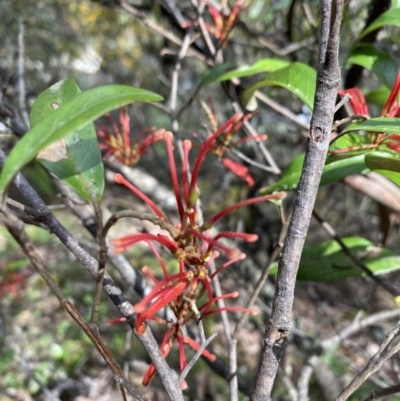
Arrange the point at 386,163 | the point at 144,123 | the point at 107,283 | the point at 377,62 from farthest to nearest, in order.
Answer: the point at 144,123 → the point at 377,62 → the point at 386,163 → the point at 107,283

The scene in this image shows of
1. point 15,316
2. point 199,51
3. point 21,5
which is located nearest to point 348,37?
point 199,51

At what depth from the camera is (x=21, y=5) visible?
1998mm

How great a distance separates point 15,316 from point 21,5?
7.03 feet

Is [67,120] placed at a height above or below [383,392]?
Answer: above

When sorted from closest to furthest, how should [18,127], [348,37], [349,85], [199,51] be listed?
[18,127], [349,85], [199,51], [348,37]

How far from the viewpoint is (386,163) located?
0.64m

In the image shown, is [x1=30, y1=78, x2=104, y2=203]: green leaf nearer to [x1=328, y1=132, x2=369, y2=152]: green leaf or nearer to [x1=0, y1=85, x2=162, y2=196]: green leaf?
[x1=0, y1=85, x2=162, y2=196]: green leaf

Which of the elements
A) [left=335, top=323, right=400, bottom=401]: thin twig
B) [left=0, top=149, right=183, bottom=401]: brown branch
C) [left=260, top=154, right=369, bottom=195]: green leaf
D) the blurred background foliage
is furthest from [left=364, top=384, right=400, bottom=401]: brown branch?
the blurred background foliage

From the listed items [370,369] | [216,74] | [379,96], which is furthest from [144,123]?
[370,369]

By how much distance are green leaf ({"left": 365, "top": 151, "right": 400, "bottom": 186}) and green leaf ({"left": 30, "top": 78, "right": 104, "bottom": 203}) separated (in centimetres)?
40

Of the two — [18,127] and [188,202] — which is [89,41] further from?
[188,202]

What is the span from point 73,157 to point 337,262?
0.69 metres

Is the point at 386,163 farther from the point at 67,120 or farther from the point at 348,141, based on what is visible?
the point at 67,120

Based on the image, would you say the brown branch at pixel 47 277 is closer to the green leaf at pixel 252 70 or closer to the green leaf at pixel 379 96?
the green leaf at pixel 252 70
